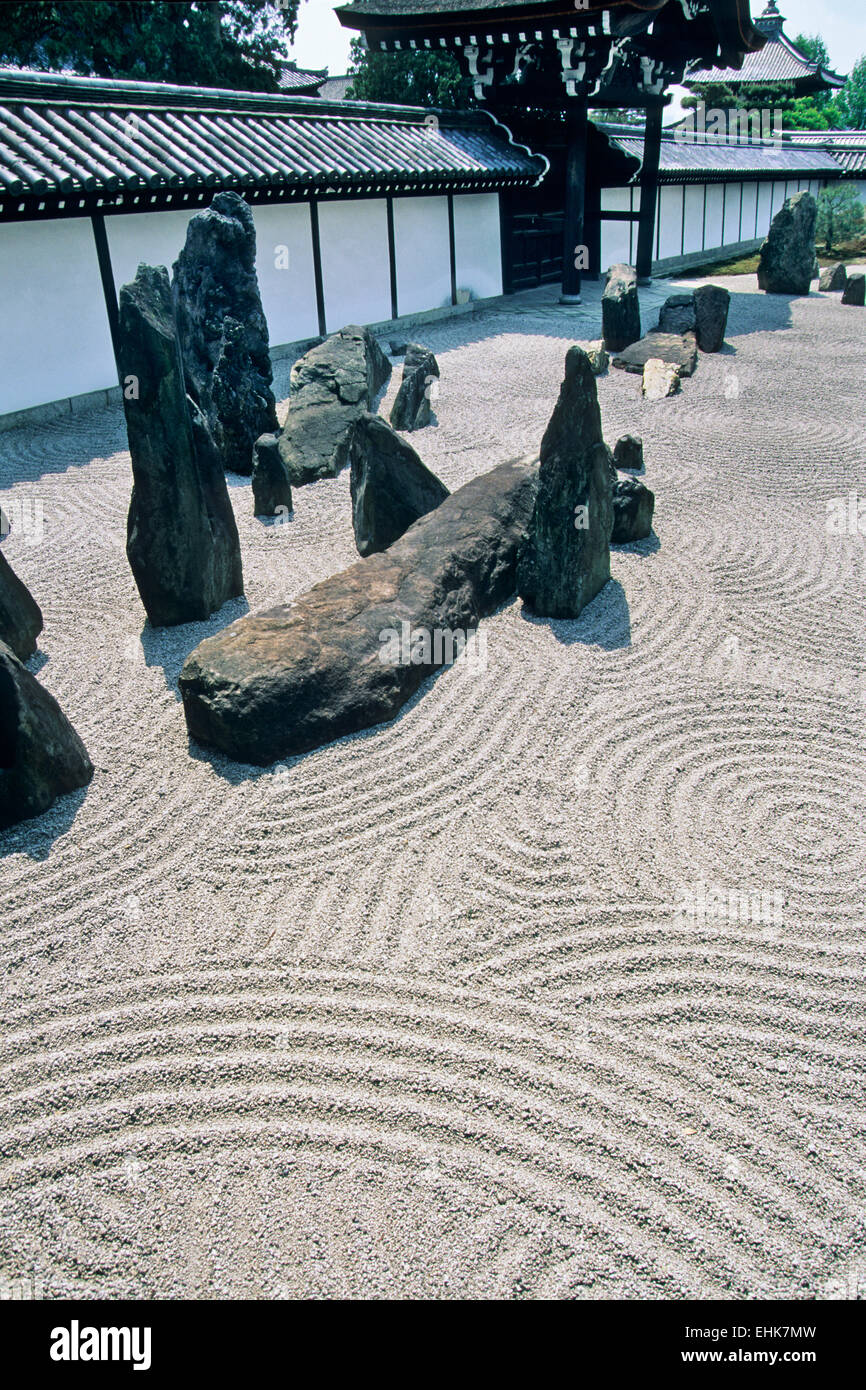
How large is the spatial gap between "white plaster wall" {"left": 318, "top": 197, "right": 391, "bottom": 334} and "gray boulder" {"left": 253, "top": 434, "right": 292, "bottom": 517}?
898 cm

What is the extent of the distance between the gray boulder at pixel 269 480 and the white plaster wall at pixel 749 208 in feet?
103

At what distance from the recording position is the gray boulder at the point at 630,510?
349 inches

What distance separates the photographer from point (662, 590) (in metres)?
8.10

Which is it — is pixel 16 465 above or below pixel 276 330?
below

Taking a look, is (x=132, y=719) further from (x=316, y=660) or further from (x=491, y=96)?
(x=491, y=96)

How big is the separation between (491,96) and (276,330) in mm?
10001

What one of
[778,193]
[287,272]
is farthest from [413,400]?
[778,193]

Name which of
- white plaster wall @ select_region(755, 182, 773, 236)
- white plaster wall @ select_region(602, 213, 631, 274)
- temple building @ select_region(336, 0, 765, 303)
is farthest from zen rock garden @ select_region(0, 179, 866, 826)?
white plaster wall @ select_region(755, 182, 773, 236)

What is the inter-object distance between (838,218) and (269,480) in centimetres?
2957

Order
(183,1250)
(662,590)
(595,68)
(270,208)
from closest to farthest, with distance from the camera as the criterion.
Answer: (183,1250) → (662,590) → (270,208) → (595,68)

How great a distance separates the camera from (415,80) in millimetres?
32875

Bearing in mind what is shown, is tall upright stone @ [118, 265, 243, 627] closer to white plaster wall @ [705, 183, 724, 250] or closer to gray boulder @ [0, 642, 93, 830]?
gray boulder @ [0, 642, 93, 830]

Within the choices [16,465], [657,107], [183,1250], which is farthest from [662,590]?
[657,107]

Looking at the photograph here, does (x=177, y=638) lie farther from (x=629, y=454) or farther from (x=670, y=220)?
(x=670, y=220)
